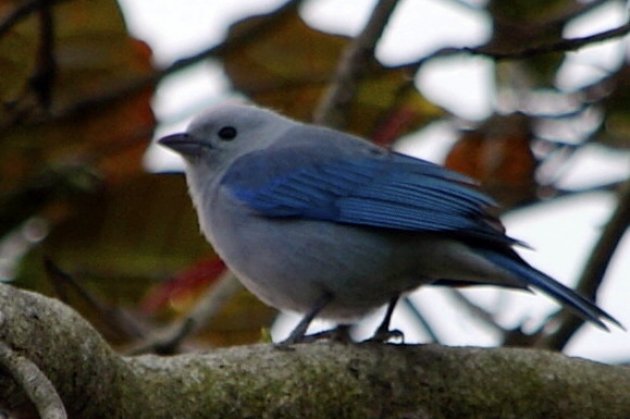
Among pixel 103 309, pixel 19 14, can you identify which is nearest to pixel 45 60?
pixel 19 14

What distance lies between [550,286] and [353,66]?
1.71 meters

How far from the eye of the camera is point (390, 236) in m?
5.04

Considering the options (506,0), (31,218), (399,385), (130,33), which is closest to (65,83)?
(130,33)

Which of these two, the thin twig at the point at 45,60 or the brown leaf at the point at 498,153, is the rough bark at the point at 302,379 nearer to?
the thin twig at the point at 45,60

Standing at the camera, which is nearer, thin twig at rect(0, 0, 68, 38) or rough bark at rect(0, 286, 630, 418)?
rough bark at rect(0, 286, 630, 418)

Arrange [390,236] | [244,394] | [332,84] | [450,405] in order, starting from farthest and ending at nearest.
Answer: [332,84]
[390,236]
[450,405]
[244,394]

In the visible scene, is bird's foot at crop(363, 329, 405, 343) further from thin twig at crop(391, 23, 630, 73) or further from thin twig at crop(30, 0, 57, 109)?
thin twig at crop(30, 0, 57, 109)

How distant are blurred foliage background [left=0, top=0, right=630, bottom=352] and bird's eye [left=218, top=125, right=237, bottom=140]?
14.2 inches

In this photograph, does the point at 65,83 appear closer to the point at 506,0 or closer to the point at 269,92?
the point at 269,92

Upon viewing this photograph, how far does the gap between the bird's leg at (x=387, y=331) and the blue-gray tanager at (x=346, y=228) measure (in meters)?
0.01

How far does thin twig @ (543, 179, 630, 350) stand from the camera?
214 inches

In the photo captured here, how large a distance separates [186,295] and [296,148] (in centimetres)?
93

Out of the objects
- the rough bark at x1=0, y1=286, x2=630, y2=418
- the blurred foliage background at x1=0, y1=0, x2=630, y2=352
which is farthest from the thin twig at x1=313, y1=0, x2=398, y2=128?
the rough bark at x1=0, y1=286, x2=630, y2=418

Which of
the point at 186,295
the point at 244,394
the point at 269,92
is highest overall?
the point at 244,394
